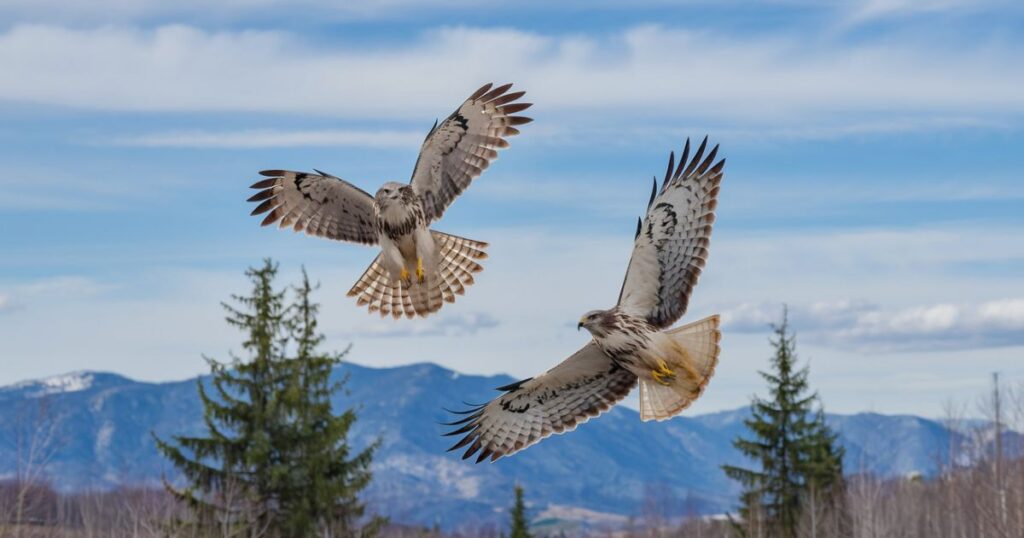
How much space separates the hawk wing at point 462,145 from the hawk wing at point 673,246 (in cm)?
316

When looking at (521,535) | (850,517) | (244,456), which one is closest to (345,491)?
(244,456)

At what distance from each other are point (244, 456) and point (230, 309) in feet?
15.5

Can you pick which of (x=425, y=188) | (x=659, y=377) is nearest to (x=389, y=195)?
(x=425, y=188)

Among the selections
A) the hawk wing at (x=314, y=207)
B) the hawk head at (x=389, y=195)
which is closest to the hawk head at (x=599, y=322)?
the hawk head at (x=389, y=195)

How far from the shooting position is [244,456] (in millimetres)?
37469

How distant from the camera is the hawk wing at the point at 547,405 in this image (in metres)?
14.0

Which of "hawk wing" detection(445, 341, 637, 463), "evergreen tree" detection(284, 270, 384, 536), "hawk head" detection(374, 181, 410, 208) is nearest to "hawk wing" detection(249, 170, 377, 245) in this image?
"hawk head" detection(374, 181, 410, 208)

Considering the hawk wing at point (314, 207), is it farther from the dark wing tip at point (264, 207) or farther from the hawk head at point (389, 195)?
the hawk head at point (389, 195)

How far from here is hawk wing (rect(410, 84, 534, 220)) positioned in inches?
602

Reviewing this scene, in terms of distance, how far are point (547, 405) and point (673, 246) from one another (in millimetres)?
2644

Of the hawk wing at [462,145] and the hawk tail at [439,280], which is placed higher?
the hawk wing at [462,145]

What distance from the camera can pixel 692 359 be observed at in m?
12.4

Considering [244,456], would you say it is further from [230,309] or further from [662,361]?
[662,361]

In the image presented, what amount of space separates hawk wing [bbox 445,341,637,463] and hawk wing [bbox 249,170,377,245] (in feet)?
9.05
